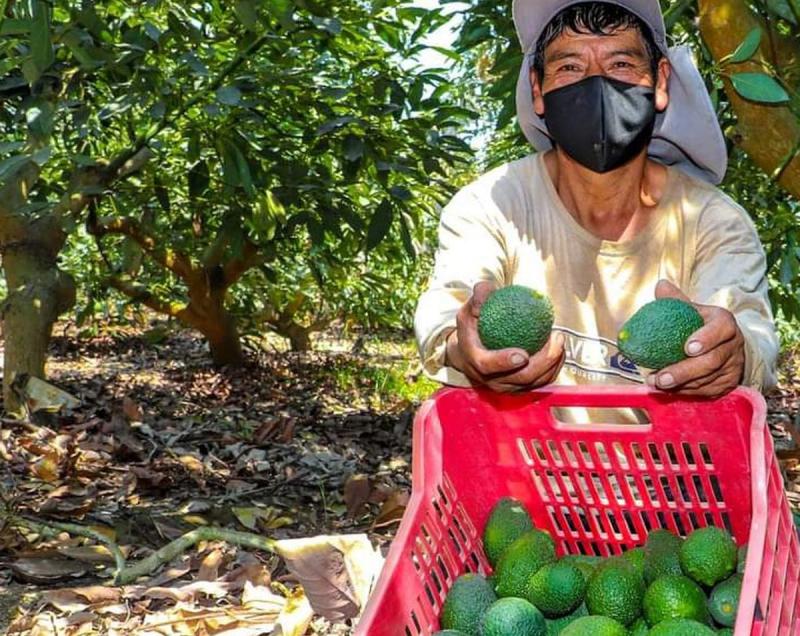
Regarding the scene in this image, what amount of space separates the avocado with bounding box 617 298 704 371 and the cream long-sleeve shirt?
37 centimetres

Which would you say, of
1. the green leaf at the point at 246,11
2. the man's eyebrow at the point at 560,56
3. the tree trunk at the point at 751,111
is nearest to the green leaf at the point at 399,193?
the green leaf at the point at 246,11

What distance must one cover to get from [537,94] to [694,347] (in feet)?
2.53

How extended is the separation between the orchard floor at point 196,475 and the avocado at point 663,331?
0.96 metres

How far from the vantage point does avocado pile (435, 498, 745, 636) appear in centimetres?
130

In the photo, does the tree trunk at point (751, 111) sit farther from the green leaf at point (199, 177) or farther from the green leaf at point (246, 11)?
the green leaf at point (199, 177)

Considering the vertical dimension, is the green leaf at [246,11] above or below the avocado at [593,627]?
above

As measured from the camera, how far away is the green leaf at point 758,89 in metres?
1.64

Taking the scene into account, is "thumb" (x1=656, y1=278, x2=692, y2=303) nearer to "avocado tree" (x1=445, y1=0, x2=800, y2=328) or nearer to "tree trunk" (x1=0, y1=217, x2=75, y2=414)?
"avocado tree" (x1=445, y1=0, x2=800, y2=328)

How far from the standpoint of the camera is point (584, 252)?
1806 millimetres

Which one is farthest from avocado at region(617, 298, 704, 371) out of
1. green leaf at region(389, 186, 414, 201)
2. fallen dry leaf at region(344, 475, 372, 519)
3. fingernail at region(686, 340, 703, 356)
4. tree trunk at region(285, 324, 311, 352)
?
tree trunk at region(285, 324, 311, 352)

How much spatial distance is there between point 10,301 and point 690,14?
2817mm

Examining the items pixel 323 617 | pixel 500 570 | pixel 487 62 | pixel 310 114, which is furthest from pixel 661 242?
pixel 487 62

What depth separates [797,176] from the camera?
232 centimetres

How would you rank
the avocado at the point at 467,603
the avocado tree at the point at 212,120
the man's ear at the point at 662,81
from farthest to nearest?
the avocado tree at the point at 212,120 → the man's ear at the point at 662,81 → the avocado at the point at 467,603
